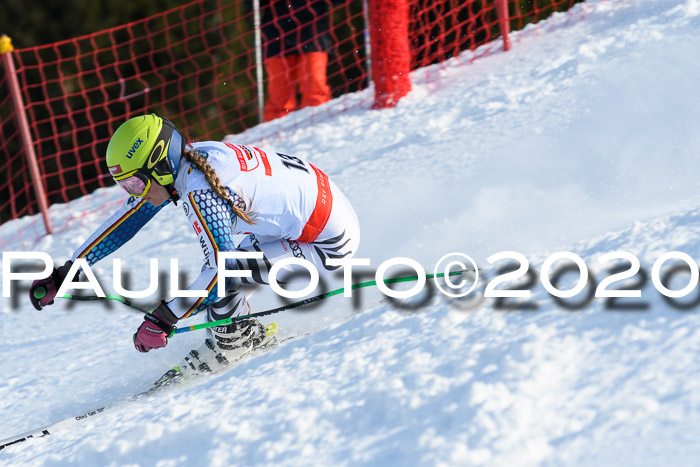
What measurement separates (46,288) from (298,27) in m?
3.08

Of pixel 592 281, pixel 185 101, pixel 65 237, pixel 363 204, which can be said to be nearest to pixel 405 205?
pixel 363 204

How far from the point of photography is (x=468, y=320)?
2871 mm

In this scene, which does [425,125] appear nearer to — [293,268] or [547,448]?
[293,268]

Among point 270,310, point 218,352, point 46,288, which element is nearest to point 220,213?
point 270,310

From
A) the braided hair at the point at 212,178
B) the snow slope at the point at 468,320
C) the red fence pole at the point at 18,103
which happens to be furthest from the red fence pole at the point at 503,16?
the braided hair at the point at 212,178

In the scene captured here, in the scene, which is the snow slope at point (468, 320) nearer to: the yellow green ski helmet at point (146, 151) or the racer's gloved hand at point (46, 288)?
the racer's gloved hand at point (46, 288)

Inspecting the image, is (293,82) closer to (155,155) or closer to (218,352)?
(218,352)

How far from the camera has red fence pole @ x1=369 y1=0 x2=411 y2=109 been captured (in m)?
5.68

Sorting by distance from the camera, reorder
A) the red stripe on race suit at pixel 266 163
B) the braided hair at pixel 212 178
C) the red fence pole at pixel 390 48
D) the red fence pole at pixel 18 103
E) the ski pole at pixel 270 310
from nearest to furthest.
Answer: the braided hair at pixel 212 178 < the red stripe on race suit at pixel 266 163 < the ski pole at pixel 270 310 < the red fence pole at pixel 18 103 < the red fence pole at pixel 390 48

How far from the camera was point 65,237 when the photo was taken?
5566 millimetres

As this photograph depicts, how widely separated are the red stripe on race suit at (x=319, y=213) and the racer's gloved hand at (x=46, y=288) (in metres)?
0.94

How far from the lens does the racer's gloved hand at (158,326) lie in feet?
9.83

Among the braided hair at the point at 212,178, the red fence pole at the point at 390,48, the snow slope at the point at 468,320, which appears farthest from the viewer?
the red fence pole at the point at 390,48

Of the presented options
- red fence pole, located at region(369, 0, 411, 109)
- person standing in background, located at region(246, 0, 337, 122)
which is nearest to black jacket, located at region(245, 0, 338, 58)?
person standing in background, located at region(246, 0, 337, 122)
